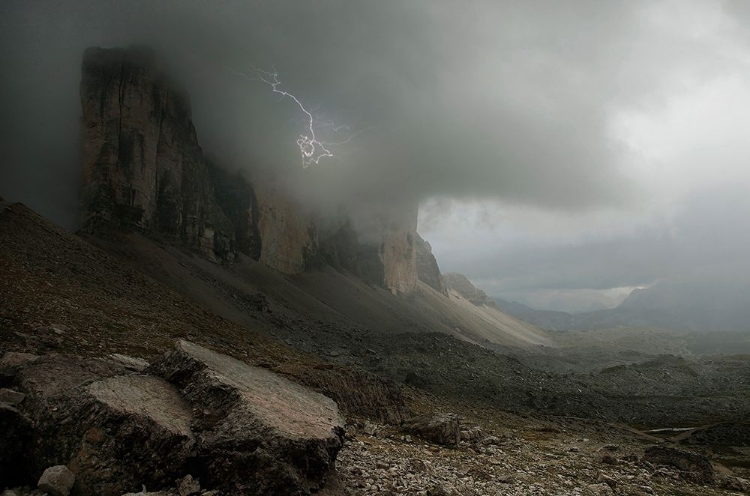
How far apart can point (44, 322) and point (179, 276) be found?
4392 cm

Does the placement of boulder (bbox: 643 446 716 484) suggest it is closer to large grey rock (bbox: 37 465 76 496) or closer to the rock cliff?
large grey rock (bbox: 37 465 76 496)

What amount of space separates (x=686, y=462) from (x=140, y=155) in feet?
294

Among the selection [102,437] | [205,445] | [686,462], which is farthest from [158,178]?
[686,462]

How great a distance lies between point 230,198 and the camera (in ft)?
373

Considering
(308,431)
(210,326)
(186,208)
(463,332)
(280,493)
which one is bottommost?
(463,332)

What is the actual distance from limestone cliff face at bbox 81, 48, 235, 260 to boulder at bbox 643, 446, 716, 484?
7954cm

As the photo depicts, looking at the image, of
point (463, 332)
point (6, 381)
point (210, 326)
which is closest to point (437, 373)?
point (210, 326)

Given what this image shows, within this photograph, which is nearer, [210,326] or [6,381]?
[6,381]

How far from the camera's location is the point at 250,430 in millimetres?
9891

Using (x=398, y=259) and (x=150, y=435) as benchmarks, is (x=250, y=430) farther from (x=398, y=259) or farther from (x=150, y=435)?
(x=398, y=259)

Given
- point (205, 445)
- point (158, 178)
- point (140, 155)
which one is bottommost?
point (205, 445)

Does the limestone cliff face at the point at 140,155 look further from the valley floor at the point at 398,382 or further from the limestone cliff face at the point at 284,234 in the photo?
the limestone cliff face at the point at 284,234

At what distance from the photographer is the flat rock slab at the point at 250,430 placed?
30.2 ft

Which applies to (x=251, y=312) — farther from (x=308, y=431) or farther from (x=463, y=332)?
(x=463, y=332)
